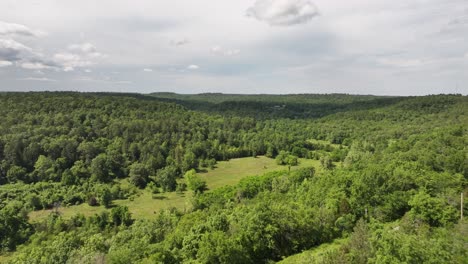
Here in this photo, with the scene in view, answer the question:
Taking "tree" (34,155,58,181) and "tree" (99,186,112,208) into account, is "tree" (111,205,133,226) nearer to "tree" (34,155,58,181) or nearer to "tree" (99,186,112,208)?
"tree" (99,186,112,208)

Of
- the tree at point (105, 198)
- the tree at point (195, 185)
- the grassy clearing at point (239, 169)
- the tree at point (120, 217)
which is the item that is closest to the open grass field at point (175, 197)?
the grassy clearing at point (239, 169)

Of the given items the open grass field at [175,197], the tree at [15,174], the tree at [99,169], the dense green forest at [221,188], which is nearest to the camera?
the dense green forest at [221,188]

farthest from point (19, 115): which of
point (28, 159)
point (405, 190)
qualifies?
point (405, 190)

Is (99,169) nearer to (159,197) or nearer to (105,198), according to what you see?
(105,198)

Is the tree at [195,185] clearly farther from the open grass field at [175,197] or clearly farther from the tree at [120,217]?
the tree at [120,217]

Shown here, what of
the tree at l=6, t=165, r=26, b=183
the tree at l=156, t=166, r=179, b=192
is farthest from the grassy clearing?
the tree at l=6, t=165, r=26, b=183
